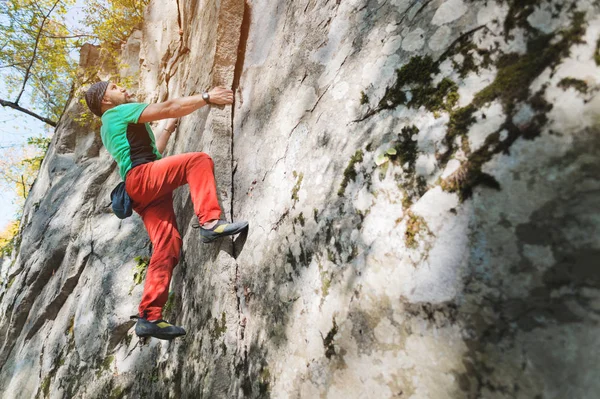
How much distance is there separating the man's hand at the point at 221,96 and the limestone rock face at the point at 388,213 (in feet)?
0.47

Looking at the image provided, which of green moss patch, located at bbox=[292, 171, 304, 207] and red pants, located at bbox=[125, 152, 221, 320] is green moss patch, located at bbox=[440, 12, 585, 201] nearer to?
green moss patch, located at bbox=[292, 171, 304, 207]

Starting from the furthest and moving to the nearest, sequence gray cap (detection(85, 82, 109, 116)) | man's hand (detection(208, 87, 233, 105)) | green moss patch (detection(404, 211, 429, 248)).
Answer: gray cap (detection(85, 82, 109, 116)), man's hand (detection(208, 87, 233, 105)), green moss patch (detection(404, 211, 429, 248))

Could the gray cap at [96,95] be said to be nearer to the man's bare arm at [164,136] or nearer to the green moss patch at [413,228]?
the man's bare arm at [164,136]

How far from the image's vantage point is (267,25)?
362cm

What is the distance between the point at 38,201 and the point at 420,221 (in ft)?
31.5

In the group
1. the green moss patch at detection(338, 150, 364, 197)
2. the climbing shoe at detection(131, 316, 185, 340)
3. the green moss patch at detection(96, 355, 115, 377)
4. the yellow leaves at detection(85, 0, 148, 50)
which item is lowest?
the green moss patch at detection(96, 355, 115, 377)

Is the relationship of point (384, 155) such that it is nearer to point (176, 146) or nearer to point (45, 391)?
point (176, 146)

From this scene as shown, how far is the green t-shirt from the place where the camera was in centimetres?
338

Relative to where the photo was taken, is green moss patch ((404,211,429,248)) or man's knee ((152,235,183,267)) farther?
man's knee ((152,235,183,267))

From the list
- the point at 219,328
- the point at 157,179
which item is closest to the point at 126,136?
the point at 157,179

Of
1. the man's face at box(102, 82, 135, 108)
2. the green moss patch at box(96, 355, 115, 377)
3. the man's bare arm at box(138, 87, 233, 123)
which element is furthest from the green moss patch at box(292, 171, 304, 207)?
the green moss patch at box(96, 355, 115, 377)

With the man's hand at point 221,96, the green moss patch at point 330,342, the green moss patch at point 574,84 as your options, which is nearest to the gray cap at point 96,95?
the man's hand at point 221,96

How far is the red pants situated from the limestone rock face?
0.23 meters

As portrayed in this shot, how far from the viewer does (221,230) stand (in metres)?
2.89
